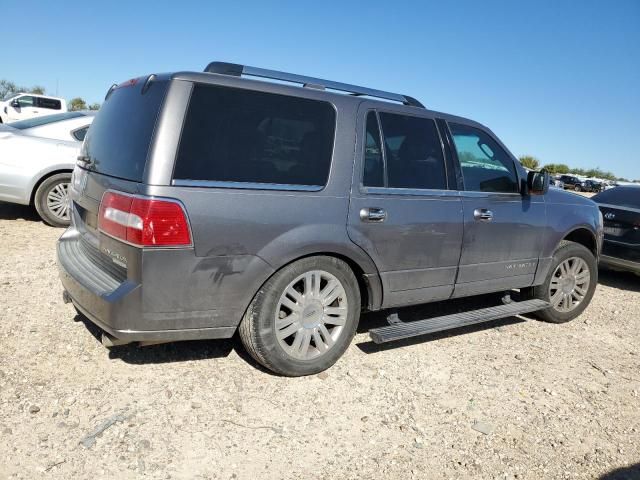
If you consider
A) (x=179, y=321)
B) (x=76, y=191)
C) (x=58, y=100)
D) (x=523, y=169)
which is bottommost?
(x=179, y=321)

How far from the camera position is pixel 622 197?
736 cm

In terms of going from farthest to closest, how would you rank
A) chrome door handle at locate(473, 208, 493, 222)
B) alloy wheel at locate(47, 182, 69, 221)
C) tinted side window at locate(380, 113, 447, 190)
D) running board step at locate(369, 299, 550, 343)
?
alloy wheel at locate(47, 182, 69, 221)
chrome door handle at locate(473, 208, 493, 222)
tinted side window at locate(380, 113, 447, 190)
running board step at locate(369, 299, 550, 343)

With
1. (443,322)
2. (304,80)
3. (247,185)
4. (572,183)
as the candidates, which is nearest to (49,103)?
(304,80)

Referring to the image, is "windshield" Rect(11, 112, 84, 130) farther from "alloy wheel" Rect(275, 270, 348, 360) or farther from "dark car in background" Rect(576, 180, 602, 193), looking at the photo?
"dark car in background" Rect(576, 180, 602, 193)

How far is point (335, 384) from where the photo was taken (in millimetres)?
3289

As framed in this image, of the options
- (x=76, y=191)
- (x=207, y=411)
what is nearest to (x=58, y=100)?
(x=76, y=191)

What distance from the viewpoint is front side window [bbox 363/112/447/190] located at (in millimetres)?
3512

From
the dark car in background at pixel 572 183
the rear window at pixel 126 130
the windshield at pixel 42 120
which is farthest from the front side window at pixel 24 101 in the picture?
the dark car in background at pixel 572 183

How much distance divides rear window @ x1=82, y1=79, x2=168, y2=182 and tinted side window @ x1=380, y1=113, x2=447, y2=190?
1600 millimetres

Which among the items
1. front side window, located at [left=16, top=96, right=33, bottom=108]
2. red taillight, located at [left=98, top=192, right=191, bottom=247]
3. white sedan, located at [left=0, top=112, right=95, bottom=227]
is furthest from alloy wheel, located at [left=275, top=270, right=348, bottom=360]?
front side window, located at [left=16, top=96, right=33, bottom=108]

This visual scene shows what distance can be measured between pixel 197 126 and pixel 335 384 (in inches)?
72.9

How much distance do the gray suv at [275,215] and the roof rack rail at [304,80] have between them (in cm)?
2

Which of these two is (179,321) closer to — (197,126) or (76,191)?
(197,126)

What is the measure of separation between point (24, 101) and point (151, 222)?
72.8 feet
